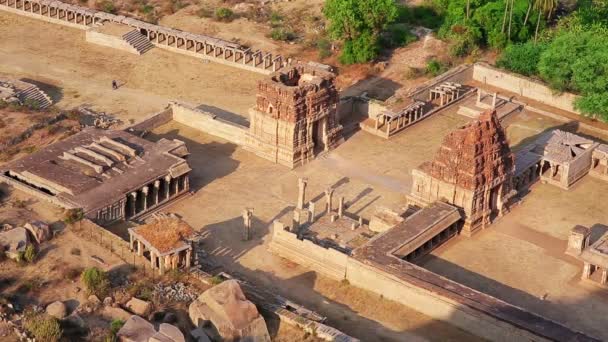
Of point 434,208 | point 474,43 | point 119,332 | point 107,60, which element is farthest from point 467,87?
point 119,332

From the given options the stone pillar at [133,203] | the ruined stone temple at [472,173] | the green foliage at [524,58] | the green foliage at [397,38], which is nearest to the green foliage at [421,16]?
the green foliage at [397,38]

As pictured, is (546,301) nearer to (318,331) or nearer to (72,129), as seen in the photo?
Result: (318,331)

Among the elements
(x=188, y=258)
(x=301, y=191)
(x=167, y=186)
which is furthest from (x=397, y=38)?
(x=188, y=258)

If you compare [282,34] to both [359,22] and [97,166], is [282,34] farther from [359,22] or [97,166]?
[97,166]

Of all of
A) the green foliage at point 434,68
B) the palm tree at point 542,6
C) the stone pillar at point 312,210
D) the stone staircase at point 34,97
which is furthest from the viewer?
the palm tree at point 542,6

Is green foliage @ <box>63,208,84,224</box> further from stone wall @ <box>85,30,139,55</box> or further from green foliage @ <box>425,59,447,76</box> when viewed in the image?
green foliage @ <box>425,59,447,76</box>

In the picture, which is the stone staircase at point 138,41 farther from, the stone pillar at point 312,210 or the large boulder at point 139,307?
the large boulder at point 139,307

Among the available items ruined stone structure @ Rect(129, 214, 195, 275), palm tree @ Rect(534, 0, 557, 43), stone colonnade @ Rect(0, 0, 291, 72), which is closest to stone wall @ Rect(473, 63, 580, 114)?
palm tree @ Rect(534, 0, 557, 43)
